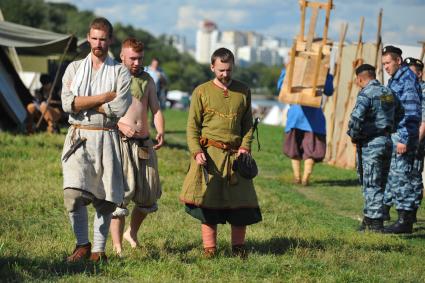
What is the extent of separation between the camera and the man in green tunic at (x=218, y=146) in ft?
22.9

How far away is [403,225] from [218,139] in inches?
137

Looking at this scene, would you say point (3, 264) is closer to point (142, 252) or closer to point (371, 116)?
point (142, 252)

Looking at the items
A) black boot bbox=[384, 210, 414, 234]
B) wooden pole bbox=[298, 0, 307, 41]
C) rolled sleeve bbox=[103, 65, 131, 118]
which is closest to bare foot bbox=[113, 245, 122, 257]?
rolled sleeve bbox=[103, 65, 131, 118]

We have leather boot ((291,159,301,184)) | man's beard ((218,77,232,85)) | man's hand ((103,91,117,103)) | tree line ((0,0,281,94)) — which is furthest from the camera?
tree line ((0,0,281,94))

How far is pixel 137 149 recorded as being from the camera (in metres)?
7.04

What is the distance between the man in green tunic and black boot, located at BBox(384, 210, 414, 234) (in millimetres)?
2931

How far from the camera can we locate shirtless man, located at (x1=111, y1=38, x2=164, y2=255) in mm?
6977

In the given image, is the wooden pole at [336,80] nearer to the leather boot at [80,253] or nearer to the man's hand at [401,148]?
the man's hand at [401,148]

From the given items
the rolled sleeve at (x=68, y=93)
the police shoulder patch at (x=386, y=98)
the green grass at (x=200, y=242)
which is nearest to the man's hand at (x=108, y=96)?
the rolled sleeve at (x=68, y=93)

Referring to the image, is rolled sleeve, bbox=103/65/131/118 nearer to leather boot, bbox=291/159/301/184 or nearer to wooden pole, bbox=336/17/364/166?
leather boot, bbox=291/159/301/184

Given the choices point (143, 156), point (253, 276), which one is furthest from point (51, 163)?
point (253, 276)

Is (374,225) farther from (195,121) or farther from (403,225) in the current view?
(195,121)

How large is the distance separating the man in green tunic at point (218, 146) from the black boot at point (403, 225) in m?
2.93

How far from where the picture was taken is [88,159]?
6312 millimetres
